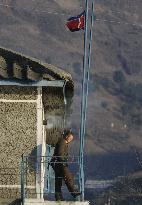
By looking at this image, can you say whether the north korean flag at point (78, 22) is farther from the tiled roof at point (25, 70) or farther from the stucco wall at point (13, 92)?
the stucco wall at point (13, 92)

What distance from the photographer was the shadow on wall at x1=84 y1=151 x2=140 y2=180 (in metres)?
140

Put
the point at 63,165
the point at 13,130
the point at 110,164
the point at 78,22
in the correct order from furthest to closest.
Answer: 1. the point at 110,164
2. the point at 78,22
3. the point at 13,130
4. the point at 63,165

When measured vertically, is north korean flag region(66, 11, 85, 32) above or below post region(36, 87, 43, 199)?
above

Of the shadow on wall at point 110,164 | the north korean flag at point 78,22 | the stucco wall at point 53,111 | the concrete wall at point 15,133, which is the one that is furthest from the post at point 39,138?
the shadow on wall at point 110,164

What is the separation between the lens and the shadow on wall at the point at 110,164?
140m

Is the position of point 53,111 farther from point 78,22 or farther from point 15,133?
point 15,133

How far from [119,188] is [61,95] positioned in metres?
88.4

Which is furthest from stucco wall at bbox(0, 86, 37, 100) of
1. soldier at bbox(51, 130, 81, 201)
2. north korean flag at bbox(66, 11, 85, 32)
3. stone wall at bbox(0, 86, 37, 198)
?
north korean flag at bbox(66, 11, 85, 32)

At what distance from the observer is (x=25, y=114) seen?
43.1 ft

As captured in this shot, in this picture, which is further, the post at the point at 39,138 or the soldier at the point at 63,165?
the post at the point at 39,138

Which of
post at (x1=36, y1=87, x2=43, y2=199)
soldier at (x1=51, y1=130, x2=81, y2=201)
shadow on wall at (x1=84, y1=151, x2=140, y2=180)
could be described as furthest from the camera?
shadow on wall at (x1=84, y1=151, x2=140, y2=180)

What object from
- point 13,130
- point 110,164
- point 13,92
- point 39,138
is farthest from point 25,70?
point 110,164

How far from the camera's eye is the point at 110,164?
14888 cm

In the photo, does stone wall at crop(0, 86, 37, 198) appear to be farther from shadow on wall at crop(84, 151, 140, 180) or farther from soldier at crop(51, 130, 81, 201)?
shadow on wall at crop(84, 151, 140, 180)
